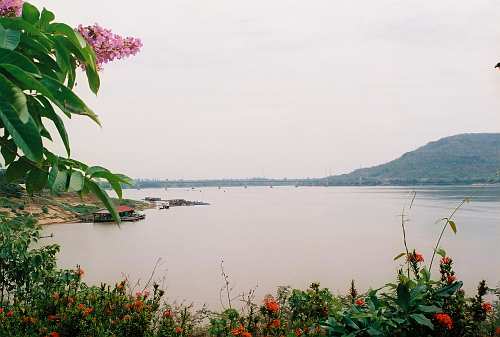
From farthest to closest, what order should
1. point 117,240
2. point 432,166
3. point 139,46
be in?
point 432,166 < point 117,240 < point 139,46

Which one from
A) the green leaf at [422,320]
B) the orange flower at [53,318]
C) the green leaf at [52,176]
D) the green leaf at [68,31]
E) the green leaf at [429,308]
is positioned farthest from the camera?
the orange flower at [53,318]

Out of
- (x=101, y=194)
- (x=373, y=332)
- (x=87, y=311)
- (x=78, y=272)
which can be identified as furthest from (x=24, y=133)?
(x=78, y=272)

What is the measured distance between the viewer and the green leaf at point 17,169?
1.52 metres

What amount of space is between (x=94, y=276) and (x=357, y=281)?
36.4 feet

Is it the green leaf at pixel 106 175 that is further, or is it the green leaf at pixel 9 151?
the green leaf at pixel 9 151

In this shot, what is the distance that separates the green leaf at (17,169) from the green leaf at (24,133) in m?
0.45

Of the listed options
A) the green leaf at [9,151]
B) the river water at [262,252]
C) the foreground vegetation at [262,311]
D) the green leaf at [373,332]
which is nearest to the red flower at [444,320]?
the foreground vegetation at [262,311]

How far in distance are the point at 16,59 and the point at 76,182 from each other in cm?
38

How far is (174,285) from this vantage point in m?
17.3

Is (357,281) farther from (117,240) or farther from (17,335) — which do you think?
(117,240)

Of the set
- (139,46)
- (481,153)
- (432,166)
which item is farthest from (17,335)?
(481,153)

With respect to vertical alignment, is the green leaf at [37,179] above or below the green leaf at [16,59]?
below

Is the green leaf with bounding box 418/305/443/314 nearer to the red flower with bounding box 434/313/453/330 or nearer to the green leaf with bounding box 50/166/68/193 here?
the red flower with bounding box 434/313/453/330

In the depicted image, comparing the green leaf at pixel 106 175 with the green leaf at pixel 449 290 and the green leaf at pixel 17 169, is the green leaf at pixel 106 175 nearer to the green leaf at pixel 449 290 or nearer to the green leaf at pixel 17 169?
the green leaf at pixel 17 169
